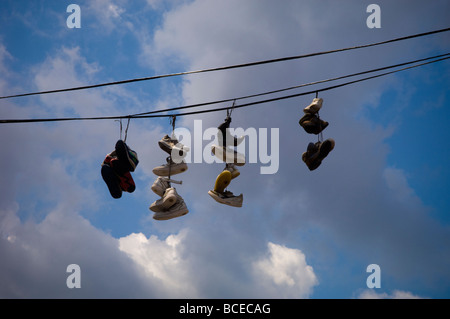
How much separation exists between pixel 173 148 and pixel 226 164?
0.92 m

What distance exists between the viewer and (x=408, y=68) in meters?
5.52

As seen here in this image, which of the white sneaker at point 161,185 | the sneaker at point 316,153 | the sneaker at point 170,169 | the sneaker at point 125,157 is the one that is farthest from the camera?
A: the sneaker at point 170,169

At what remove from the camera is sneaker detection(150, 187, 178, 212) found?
6.29 metres

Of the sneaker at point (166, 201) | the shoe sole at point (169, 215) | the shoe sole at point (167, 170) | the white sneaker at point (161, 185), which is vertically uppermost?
the shoe sole at point (167, 170)

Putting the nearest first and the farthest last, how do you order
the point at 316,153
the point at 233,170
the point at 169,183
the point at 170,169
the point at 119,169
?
the point at 316,153 < the point at 119,169 < the point at 233,170 < the point at 169,183 < the point at 170,169

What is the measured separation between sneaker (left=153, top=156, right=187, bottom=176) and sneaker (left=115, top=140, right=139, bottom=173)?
0.49 meters

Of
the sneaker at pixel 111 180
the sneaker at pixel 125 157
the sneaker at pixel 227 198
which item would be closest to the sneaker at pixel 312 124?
the sneaker at pixel 227 198

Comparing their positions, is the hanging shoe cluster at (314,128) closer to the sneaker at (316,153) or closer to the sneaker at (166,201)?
the sneaker at (316,153)

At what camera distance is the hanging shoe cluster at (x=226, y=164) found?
6.34m

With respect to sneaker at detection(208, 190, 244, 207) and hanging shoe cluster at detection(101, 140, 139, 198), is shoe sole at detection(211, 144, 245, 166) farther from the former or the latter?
hanging shoe cluster at detection(101, 140, 139, 198)

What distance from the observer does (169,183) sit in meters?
6.68

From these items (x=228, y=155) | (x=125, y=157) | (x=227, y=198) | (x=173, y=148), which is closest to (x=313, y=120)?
(x=228, y=155)

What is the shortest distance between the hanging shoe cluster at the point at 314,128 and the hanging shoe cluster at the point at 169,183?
1915 mm

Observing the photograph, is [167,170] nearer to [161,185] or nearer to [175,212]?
[161,185]
